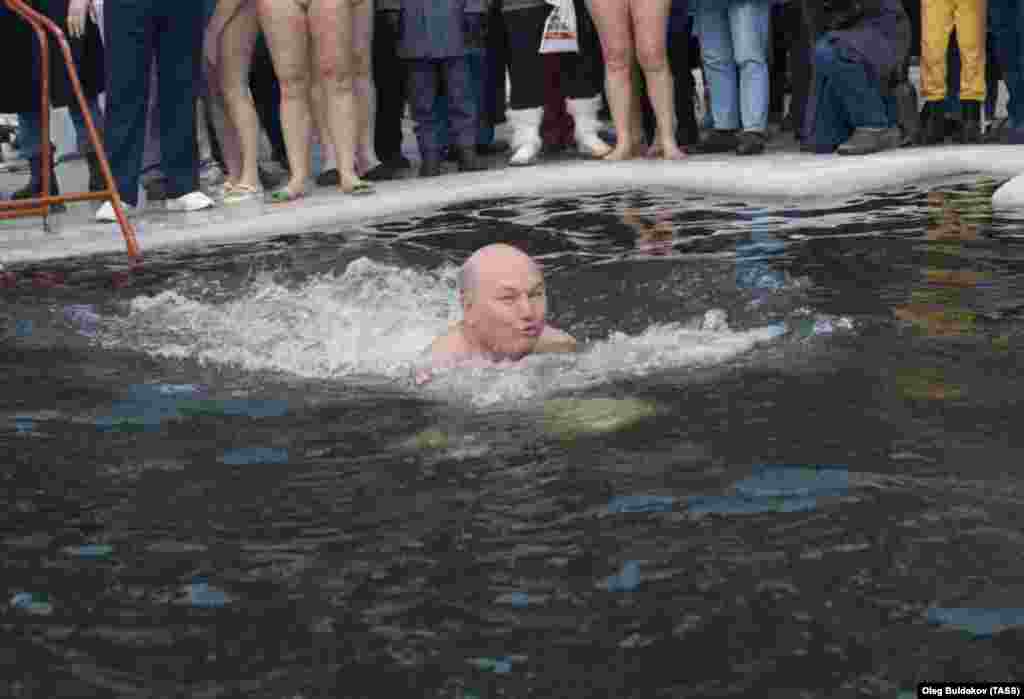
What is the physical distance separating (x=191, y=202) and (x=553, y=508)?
7.45 m

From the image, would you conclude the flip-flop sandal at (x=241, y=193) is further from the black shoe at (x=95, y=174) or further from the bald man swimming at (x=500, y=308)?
the bald man swimming at (x=500, y=308)

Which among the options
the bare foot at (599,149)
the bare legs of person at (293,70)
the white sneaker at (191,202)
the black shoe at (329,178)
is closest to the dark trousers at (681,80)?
the bare foot at (599,149)

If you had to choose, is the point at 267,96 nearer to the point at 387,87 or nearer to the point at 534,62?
the point at 387,87

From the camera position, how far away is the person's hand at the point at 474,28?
12672mm

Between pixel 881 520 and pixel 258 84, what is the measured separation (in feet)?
32.1

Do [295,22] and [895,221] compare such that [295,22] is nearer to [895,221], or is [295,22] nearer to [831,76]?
[831,76]

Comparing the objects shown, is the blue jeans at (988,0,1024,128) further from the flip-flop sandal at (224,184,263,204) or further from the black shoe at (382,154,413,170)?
the flip-flop sandal at (224,184,263,204)

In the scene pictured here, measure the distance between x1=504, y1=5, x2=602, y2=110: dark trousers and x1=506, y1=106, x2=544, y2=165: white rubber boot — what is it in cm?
15

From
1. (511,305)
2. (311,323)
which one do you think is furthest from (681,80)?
(511,305)

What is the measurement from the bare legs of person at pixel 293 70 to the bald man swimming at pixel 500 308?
5058mm

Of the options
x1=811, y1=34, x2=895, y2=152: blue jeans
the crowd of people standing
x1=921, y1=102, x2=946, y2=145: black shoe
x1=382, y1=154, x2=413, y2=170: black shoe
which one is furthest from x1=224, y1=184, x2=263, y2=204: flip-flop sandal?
x1=921, y1=102, x2=946, y2=145: black shoe

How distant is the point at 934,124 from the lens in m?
12.1

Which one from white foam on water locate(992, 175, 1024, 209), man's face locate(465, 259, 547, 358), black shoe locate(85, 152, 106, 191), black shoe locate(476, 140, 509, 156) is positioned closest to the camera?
man's face locate(465, 259, 547, 358)

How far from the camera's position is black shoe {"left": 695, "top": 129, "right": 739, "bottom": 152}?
42.2 ft
